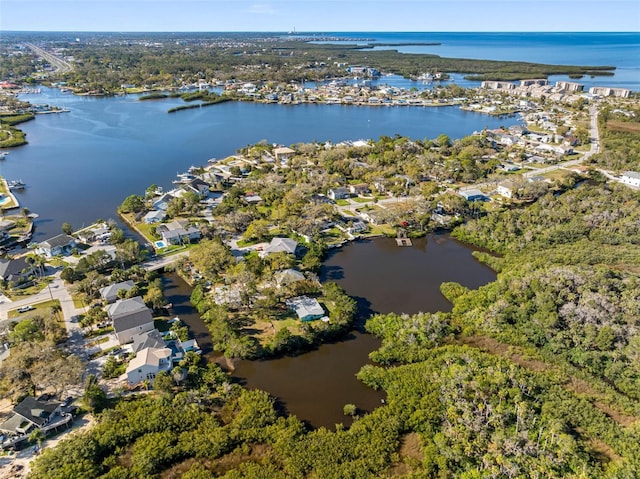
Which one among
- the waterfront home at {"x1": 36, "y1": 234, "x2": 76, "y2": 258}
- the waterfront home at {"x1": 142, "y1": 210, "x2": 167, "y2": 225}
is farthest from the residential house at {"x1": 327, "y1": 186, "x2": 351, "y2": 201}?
the waterfront home at {"x1": 36, "y1": 234, "x2": 76, "y2": 258}

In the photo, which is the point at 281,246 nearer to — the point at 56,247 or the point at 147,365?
the point at 147,365

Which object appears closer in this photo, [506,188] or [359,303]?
[359,303]

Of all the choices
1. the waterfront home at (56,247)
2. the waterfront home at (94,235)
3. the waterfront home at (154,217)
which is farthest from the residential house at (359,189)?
the waterfront home at (56,247)

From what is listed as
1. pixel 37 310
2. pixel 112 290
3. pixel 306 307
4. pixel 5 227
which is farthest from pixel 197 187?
pixel 306 307

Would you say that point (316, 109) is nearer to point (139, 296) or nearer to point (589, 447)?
point (139, 296)

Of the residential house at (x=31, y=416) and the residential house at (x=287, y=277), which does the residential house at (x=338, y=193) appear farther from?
the residential house at (x=31, y=416)

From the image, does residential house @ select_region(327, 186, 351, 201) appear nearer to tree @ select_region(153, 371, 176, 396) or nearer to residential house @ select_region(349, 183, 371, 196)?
residential house @ select_region(349, 183, 371, 196)
